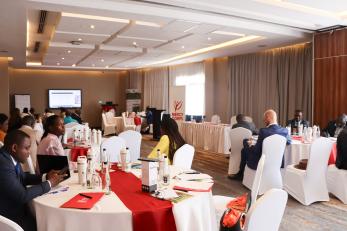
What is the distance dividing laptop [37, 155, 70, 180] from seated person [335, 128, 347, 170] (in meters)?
3.66

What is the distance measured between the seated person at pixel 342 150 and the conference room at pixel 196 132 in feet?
0.06

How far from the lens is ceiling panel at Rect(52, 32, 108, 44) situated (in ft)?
24.2

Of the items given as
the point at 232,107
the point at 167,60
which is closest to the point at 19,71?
the point at 167,60

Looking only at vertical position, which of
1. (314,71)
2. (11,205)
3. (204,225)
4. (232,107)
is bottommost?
(204,225)

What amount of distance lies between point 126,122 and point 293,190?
9065mm

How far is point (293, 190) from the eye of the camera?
4758mm

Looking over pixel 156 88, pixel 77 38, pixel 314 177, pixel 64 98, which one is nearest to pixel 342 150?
pixel 314 177

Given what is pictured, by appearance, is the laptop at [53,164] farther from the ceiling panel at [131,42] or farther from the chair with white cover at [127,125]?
the chair with white cover at [127,125]

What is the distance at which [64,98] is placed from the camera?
1653 cm

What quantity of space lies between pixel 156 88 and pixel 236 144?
9722mm

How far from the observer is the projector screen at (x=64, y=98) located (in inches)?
641

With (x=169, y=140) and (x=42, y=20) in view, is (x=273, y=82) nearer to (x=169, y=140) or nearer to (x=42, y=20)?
(x=42, y=20)

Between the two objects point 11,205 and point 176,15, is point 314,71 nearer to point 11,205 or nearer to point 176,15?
point 176,15

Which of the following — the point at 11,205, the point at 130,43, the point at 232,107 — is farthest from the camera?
the point at 232,107
